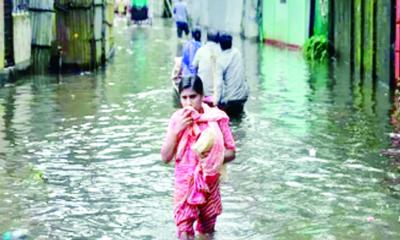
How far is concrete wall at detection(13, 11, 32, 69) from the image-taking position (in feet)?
67.4

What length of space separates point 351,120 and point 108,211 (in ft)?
21.6

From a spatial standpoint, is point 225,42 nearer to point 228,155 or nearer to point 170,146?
point 228,155

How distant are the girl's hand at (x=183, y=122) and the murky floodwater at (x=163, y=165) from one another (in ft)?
4.26

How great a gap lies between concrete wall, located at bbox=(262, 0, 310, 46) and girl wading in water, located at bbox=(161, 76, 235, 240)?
24146 millimetres

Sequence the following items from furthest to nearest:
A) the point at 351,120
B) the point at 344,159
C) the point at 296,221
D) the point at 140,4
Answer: the point at 140,4, the point at 351,120, the point at 344,159, the point at 296,221

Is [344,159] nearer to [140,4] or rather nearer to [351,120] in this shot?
[351,120]

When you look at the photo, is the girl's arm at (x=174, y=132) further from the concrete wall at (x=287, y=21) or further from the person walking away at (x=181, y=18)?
the person walking away at (x=181, y=18)

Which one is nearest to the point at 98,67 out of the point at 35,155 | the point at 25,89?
the point at 25,89

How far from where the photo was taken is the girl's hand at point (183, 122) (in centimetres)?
729

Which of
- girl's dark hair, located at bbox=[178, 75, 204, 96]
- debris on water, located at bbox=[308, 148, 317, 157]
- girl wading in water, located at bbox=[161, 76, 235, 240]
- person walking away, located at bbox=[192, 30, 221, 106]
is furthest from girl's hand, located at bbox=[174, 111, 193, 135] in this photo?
person walking away, located at bbox=[192, 30, 221, 106]

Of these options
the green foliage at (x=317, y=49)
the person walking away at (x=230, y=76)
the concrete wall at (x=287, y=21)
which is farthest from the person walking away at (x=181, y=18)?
the person walking away at (x=230, y=76)

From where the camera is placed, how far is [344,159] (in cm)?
1165

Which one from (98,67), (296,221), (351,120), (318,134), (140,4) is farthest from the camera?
(140,4)

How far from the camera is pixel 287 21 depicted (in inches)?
1332
